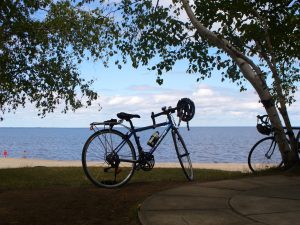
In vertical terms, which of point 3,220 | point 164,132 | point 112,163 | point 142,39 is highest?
point 142,39

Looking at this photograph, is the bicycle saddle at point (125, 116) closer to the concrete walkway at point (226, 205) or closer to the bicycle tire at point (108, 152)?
the bicycle tire at point (108, 152)

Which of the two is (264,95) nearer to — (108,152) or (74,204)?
(108,152)

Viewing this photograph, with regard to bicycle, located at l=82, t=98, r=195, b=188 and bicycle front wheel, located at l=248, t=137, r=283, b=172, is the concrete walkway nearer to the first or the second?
bicycle, located at l=82, t=98, r=195, b=188

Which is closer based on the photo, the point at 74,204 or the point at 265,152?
the point at 74,204

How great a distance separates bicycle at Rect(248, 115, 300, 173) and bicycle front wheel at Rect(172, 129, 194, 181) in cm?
239

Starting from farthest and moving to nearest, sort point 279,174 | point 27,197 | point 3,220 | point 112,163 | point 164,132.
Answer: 1. point 279,174
2. point 164,132
3. point 112,163
4. point 27,197
5. point 3,220

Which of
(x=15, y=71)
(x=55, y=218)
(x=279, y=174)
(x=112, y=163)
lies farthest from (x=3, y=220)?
(x=15, y=71)

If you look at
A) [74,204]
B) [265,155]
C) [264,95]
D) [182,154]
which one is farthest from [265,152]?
[74,204]

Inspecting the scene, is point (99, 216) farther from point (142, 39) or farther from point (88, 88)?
point (88, 88)

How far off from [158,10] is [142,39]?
949mm

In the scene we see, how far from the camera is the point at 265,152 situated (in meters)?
10.8

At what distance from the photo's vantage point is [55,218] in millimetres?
5500

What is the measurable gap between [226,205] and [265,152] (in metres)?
5.53

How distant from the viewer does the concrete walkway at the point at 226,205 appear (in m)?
4.93
